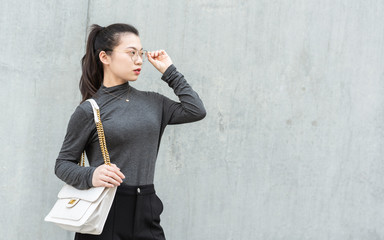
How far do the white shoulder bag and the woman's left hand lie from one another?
394 mm

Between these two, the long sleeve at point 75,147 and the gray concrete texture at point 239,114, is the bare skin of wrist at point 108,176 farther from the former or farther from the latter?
the gray concrete texture at point 239,114

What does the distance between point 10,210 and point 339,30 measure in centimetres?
270

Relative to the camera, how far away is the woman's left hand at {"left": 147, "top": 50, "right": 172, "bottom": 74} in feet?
9.33

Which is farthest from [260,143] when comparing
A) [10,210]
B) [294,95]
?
[10,210]

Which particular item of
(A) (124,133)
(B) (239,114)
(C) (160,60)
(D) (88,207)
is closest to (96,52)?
(C) (160,60)

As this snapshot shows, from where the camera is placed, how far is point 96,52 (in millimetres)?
2869

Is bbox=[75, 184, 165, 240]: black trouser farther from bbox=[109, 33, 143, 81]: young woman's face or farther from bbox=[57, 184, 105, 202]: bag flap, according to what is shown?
bbox=[109, 33, 143, 81]: young woman's face

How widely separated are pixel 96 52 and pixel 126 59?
0.69 feet

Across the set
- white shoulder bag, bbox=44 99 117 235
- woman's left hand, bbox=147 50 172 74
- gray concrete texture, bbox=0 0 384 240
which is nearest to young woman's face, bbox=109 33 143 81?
woman's left hand, bbox=147 50 172 74

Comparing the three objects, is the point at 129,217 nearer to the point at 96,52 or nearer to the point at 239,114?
the point at 96,52

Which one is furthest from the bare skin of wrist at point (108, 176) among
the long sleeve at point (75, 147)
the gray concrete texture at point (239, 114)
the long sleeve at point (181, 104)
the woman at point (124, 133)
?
the gray concrete texture at point (239, 114)

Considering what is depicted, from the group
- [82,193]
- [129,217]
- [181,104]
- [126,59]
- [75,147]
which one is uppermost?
[126,59]

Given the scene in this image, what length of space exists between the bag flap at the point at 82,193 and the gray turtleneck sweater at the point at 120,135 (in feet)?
0.09

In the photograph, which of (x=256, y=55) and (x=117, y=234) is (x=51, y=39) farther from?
(x=117, y=234)
